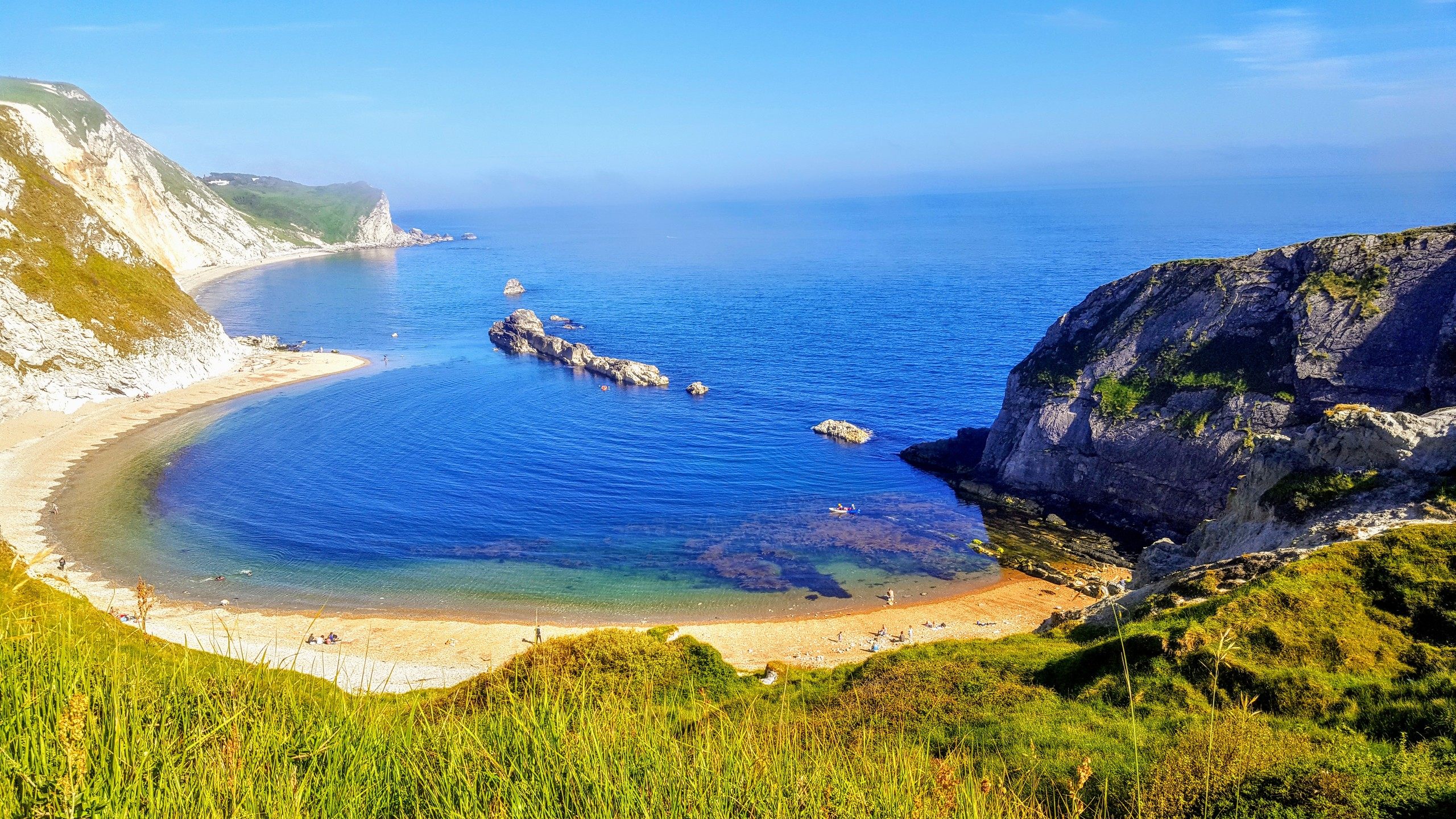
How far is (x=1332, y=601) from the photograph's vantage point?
2017cm

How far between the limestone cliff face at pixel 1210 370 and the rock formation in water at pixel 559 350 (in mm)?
43828

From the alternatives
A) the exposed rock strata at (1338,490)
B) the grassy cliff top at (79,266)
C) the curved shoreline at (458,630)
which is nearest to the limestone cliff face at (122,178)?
the grassy cliff top at (79,266)

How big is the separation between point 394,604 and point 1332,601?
136 feet

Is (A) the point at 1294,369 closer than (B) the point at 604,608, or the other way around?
(B) the point at 604,608

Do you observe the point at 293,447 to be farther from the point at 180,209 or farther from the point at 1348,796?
the point at 180,209

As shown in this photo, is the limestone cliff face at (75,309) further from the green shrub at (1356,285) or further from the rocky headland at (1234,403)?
the green shrub at (1356,285)

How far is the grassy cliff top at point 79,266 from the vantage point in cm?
7512

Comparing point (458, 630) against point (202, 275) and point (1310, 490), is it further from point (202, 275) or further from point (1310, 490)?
point (202, 275)

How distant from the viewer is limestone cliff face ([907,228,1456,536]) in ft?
152

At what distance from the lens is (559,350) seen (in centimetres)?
10844

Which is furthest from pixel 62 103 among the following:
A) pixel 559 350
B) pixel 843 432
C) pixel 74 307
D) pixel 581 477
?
pixel 843 432

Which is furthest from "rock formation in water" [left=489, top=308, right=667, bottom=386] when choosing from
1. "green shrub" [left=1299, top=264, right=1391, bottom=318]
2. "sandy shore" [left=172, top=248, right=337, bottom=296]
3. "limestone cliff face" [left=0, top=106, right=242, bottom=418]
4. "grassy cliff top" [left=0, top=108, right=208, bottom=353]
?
"sandy shore" [left=172, top=248, right=337, bottom=296]

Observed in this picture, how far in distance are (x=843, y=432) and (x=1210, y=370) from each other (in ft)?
A: 96.8

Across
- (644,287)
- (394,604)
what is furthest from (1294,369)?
(644,287)
